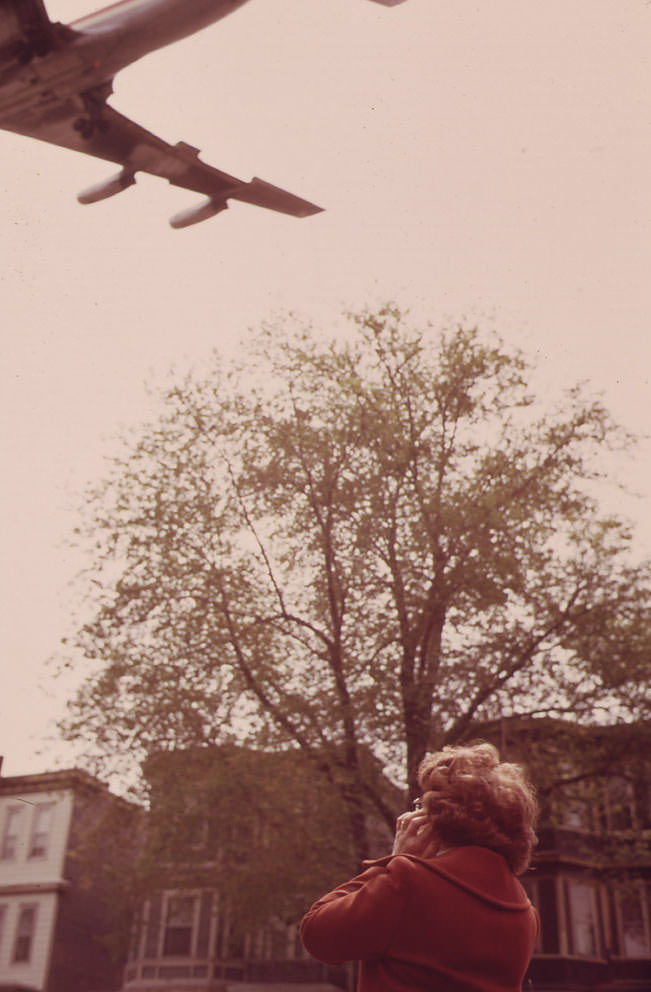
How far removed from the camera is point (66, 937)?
31844mm

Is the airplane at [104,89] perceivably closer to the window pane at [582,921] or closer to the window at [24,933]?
the window pane at [582,921]

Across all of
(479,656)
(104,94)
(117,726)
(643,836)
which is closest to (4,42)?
(104,94)

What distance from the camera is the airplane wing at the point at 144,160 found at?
4.32 meters

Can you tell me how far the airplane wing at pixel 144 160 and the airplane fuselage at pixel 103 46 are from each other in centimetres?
19

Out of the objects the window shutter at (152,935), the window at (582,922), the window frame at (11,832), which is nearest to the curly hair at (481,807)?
the window at (582,922)

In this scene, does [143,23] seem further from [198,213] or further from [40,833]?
[40,833]

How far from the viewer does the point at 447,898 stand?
220cm

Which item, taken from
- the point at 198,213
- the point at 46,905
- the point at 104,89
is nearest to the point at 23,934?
the point at 46,905

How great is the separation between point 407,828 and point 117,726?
1556cm

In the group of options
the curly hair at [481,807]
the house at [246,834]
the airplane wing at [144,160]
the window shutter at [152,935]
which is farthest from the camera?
the window shutter at [152,935]

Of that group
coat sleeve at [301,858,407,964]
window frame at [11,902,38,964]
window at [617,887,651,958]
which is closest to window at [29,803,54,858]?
window frame at [11,902,38,964]

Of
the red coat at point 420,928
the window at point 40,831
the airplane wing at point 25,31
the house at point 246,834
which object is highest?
the window at point 40,831

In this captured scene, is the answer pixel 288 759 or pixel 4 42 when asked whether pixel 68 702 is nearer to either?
pixel 288 759

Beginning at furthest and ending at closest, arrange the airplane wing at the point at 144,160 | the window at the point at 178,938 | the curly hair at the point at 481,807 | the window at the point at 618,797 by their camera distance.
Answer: the window at the point at 178,938 < the window at the point at 618,797 < the airplane wing at the point at 144,160 < the curly hair at the point at 481,807
